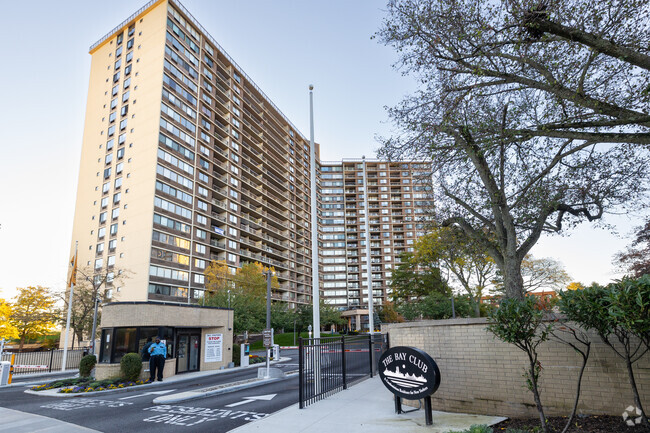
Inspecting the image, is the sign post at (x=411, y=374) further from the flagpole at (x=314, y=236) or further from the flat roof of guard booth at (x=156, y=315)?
the flat roof of guard booth at (x=156, y=315)

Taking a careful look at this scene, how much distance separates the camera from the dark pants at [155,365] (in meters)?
17.7

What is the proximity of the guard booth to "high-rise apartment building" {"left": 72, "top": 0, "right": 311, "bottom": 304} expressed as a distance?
25.3m

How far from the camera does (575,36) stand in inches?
301

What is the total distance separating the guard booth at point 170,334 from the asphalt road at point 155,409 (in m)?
3.31

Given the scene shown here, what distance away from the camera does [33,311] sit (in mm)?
45969

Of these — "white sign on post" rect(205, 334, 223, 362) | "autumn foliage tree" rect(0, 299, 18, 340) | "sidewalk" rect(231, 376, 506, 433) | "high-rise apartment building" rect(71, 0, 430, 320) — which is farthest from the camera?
"high-rise apartment building" rect(71, 0, 430, 320)

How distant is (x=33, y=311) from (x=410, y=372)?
53571 mm

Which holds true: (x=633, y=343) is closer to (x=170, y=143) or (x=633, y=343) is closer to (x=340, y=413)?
(x=340, y=413)

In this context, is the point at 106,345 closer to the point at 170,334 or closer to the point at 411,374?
the point at 170,334

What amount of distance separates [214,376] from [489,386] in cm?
1644

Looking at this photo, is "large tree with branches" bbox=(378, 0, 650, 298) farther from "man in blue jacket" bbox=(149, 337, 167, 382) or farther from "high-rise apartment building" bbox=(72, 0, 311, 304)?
"high-rise apartment building" bbox=(72, 0, 311, 304)

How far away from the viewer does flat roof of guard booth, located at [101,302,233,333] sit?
60.3 feet

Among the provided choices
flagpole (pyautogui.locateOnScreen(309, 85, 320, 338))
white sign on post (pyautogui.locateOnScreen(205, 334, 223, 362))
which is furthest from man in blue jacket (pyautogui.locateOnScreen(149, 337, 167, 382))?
flagpole (pyautogui.locateOnScreen(309, 85, 320, 338))

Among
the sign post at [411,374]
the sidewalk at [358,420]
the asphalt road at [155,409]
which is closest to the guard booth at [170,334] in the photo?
the asphalt road at [155,409]
